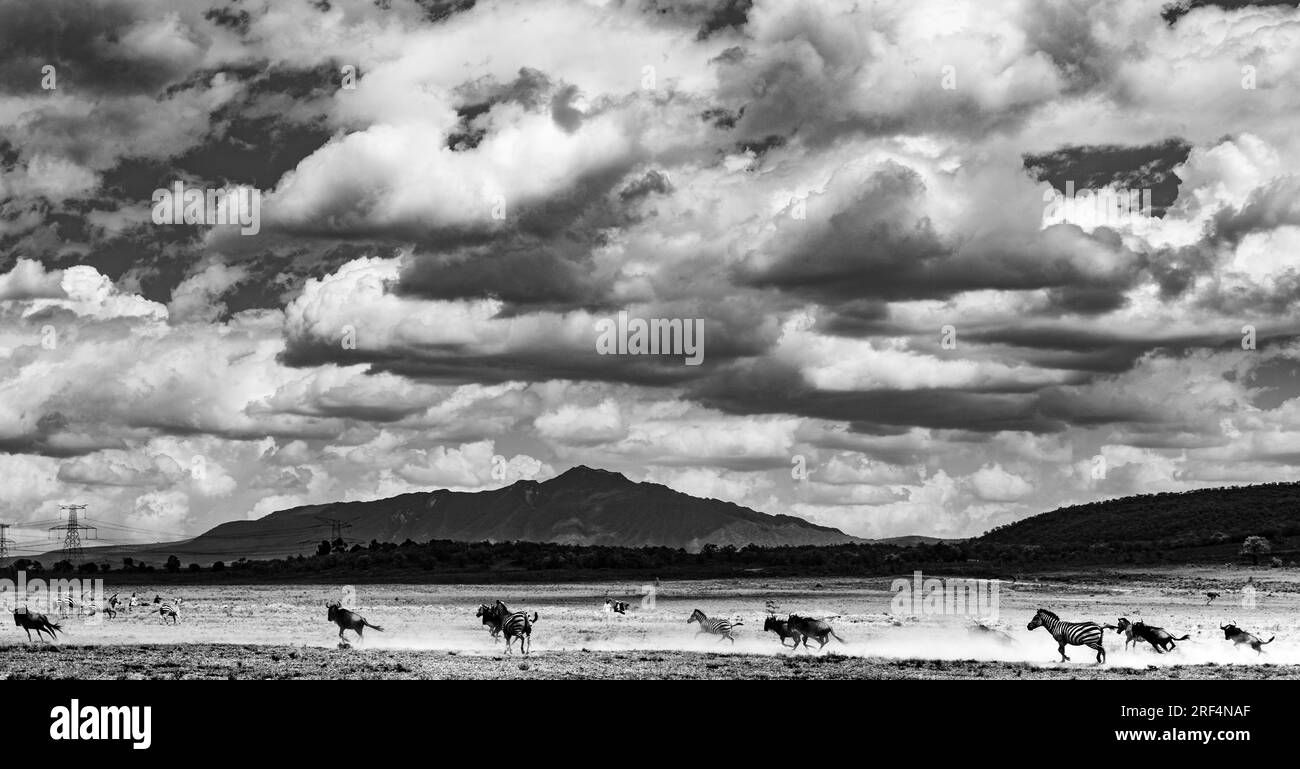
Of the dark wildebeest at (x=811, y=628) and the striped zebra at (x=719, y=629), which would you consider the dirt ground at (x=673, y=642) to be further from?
the dark wildebeest at (x=811, y=628)

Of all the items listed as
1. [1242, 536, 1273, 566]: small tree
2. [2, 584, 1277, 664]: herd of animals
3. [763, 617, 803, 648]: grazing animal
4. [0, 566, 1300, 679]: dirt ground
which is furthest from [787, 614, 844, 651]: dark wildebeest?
[1242, 536, 1273, 566]: small tree

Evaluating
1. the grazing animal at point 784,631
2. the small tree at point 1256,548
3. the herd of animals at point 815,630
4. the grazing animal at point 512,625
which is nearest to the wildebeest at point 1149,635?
the herd of animals at point 815,630

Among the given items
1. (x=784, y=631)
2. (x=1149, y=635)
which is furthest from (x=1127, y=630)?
(x=784, y=631)

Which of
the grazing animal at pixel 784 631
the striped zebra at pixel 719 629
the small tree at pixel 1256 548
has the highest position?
the grazing animal at pixel 784 631

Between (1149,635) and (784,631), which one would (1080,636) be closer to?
(1149,635)

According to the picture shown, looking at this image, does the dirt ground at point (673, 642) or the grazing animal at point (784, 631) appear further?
the grazing animal at point (784, 631)

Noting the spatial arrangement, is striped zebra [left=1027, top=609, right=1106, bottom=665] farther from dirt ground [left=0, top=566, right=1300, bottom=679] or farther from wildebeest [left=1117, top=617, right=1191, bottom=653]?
wildebeest [left=1117, top=617, right=1191, bottom=653]

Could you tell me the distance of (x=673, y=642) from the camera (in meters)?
48.4

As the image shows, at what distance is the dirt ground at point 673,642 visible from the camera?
37094 millimetres

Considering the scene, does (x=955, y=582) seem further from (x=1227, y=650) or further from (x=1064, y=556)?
(x=1064, y=556)

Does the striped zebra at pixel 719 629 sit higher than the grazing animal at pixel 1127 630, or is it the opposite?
the grazing animal at pixel 1127 630

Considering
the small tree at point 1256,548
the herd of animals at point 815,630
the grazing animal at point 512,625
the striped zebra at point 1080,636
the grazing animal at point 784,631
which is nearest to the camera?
the striped zebra at point 1080,636
